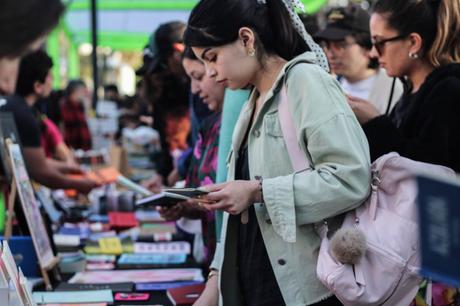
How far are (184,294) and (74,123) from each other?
312 inches

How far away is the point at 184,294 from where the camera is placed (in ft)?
8.05

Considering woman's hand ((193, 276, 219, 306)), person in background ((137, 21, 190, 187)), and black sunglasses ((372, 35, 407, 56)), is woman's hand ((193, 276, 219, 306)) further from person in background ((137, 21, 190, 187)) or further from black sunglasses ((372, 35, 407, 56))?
person in background ((137, 21, 190, 187))

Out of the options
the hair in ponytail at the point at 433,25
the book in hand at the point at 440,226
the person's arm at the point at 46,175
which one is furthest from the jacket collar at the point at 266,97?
the person's arm at the point at 46,175

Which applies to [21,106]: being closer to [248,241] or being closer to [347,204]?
[248,241]

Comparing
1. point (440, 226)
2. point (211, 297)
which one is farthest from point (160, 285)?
point (440, 226)

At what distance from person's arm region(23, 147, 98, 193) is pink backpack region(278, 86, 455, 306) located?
8.36ft

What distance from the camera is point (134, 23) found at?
16.0 m

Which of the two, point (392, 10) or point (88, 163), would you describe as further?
point (88, 163)

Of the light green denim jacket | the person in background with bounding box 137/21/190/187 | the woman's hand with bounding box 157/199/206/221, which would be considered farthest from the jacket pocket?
the person in background with bounding box 137/21/190/187

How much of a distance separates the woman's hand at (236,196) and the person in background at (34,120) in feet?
7.55

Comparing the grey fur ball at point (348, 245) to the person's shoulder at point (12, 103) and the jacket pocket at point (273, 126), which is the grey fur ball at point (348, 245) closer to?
the jacket pocket at point (273, 126)

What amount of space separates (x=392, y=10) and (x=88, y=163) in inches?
220

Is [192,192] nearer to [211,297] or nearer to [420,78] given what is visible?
[211,297]

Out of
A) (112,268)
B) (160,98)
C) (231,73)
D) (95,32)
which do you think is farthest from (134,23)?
(231,73)
